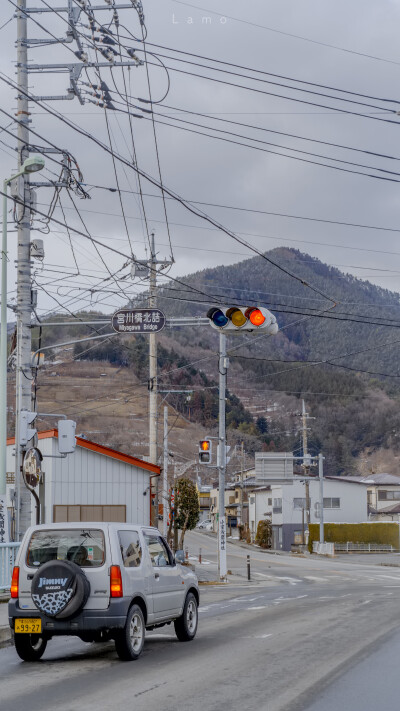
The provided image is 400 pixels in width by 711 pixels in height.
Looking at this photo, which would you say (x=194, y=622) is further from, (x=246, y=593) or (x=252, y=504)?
(x=252, y=504)

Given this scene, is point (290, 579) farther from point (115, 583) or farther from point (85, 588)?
point (85, 588)

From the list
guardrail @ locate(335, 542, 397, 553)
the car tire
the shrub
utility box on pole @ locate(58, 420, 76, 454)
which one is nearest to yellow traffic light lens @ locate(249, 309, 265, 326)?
the car tire

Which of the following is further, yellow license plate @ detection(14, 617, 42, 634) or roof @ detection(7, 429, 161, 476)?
roof @ detection(7, 429, 161, 476)

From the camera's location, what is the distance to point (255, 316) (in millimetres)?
13453

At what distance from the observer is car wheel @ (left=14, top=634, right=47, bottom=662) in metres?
12.1

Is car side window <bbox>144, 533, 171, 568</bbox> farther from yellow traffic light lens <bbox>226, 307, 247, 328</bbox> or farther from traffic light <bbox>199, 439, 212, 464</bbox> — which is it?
traffic light <bbox>199, 439, 212, 464</bbox>

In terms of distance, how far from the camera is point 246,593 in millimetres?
28203

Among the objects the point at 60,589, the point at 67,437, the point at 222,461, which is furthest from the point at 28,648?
the point at 222,461

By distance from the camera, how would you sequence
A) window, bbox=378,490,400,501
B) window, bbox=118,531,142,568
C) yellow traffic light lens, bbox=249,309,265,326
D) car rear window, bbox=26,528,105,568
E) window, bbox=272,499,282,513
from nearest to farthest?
1. car rear window, bbox=26,528,105,568
2. window, bbox=118,531,142,568
3. yellow traffic light lens, bbox=249,309,265,326
4. window, bbox=272,499,282,513
5. window, bbox=378,490,400,501

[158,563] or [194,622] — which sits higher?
[158,563]

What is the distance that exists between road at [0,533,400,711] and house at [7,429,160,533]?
1727 cm

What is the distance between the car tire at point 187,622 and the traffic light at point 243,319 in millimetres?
4298

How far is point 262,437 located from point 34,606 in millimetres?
160756

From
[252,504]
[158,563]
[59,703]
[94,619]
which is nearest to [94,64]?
[158,563]
